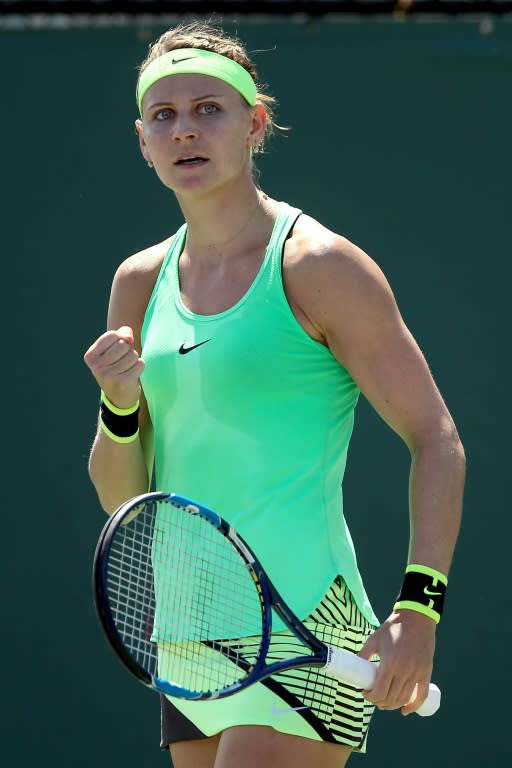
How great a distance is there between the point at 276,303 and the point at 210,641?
2.02 feet

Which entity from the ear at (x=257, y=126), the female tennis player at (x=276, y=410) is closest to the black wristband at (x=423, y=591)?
the female tennis player at (x=276, y=410)

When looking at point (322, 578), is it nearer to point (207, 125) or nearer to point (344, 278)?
point (344, 278)

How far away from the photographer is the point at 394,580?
4.32m

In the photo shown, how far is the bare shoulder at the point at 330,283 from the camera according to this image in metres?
2.45

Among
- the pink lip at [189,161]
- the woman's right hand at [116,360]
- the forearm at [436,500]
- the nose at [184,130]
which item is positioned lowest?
the forearm at [436,500]

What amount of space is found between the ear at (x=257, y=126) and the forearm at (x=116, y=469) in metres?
0.64

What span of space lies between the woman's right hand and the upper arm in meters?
0.33

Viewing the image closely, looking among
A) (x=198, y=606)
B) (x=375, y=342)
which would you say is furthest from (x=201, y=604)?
(x=375, y=342)

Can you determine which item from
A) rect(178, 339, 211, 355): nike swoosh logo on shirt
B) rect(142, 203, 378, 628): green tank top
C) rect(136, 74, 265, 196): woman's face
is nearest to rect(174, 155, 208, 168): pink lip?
rect(136, 74, 265, 196): woman's face

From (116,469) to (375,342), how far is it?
0.61 meters

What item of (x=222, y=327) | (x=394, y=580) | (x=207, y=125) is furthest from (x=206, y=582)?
(x=394, y=580)

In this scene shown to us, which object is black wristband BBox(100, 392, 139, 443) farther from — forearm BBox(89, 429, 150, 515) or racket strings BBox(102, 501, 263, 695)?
racket strings BBox(102, 501, 263, 695)

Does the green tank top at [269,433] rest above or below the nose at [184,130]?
below

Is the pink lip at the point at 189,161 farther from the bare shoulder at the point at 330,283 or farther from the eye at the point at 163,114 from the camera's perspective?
the bare shoulder at the point at 330,283
